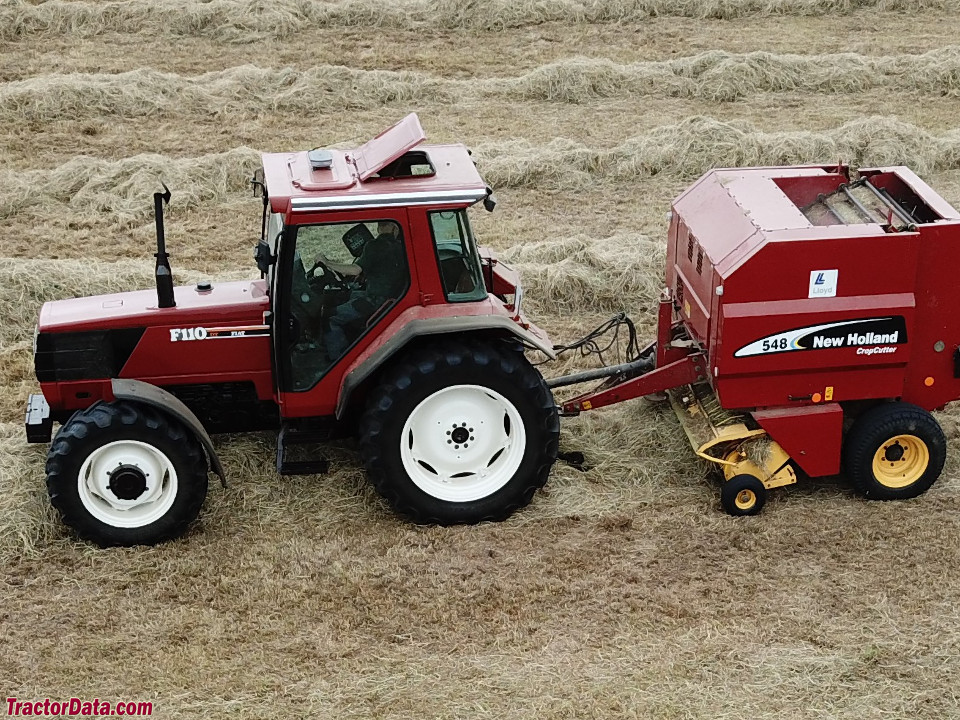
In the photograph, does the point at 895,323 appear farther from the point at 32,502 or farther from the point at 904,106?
the point at 904,106

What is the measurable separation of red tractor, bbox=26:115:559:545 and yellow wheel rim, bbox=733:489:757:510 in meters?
1.06

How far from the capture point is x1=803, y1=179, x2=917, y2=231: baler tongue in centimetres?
669

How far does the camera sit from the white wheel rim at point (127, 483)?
Result: 6.22 m

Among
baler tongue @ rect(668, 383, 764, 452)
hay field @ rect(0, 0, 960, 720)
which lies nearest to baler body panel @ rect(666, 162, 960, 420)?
baler tongue @ rect(668, 383, 764, 452)

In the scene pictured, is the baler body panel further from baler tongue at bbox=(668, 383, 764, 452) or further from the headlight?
the headlight

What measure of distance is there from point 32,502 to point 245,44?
35.9 ft

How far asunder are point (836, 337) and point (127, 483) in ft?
12.4

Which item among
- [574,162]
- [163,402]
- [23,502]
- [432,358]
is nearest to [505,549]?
Result: [432,358]

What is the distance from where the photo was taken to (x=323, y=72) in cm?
1474

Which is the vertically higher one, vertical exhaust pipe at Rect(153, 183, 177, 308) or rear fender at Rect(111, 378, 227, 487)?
vertical exhaust pipe at Rect(153, 183, 177, 308)

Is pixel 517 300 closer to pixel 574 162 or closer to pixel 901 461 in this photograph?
pixel 901 461

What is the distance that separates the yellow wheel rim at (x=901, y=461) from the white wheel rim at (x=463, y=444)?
6.62 feet

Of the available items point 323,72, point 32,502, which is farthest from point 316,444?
point 323,72

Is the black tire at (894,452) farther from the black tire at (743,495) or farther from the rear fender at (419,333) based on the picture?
the rear fender at (419,333)
